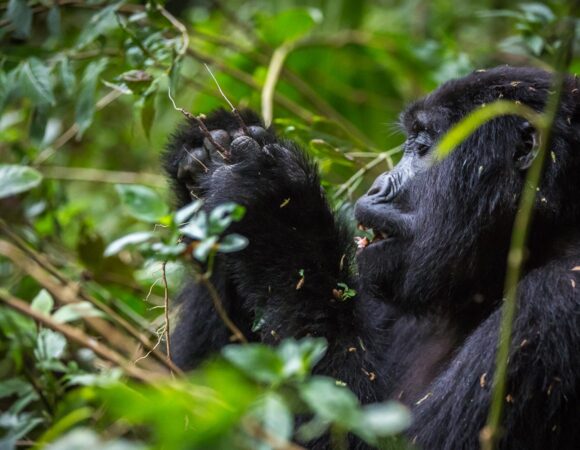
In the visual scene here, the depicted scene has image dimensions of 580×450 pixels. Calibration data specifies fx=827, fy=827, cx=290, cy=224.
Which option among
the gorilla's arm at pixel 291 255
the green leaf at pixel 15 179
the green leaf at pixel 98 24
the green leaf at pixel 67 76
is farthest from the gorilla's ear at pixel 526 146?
the green leaf at pixel 67 76

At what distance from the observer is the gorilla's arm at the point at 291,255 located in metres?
2.56

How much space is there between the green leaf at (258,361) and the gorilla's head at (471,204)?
5.04 ft

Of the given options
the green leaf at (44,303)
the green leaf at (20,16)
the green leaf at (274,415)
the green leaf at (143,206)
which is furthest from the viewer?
the green leaf at (20,16)

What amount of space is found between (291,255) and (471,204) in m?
0.61

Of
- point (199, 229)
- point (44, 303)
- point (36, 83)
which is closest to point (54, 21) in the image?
point (36, 83)

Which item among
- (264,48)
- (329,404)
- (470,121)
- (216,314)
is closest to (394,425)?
(329,404)

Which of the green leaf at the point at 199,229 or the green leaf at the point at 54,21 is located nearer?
the green leaf at the point at 199,229

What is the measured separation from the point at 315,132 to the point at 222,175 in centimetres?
105

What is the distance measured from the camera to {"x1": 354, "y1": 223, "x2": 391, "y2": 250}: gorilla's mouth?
9.30 feet

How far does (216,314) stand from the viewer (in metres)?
3.15

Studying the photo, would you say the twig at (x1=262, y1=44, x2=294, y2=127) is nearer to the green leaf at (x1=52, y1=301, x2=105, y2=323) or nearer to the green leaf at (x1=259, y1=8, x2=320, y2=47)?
the green leaf at (x1=259, y1=8, x2=320, y2=47)

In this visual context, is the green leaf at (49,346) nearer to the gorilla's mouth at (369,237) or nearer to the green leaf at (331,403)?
the gorilla's mouth at (369,237)

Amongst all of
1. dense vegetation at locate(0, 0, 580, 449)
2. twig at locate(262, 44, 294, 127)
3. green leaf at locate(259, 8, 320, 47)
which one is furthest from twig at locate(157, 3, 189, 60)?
green leaf at locate(259, 8, 320, 47)

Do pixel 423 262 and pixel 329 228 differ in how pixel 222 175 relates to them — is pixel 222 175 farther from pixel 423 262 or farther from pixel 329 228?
pixel 423 262
